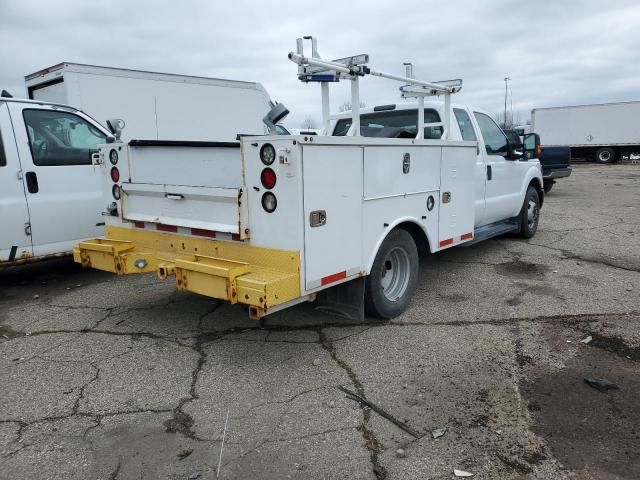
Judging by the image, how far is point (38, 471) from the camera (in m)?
2.79

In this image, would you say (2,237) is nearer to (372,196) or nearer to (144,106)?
(372,196)

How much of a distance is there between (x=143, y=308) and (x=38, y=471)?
2630 millimetres

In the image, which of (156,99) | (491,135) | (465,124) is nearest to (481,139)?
(465,124)

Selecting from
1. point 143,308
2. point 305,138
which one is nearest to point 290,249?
point 305,138

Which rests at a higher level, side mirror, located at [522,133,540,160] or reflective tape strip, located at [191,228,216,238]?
side mirror, located at [522,133,540,160]

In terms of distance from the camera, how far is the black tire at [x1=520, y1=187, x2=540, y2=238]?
8.21 metres

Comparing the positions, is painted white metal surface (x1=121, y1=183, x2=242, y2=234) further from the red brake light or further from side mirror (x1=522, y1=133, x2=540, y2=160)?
side mirror (x1=522, y1=133, x2=540, y2=160)

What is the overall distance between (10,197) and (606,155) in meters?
35.2

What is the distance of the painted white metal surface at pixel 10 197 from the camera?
550 centimetres

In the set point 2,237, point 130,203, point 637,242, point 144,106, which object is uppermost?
point 144,106

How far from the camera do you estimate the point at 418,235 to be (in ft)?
17.0

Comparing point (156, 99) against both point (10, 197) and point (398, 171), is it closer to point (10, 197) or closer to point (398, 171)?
point (10, 197)

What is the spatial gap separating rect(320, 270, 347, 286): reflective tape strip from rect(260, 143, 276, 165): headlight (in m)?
0.93

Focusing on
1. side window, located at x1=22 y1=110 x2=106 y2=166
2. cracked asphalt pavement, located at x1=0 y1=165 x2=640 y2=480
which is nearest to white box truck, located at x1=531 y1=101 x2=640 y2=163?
cracked asphalt pavement, located at x1=0 y1=165 x2=640 y2=480
